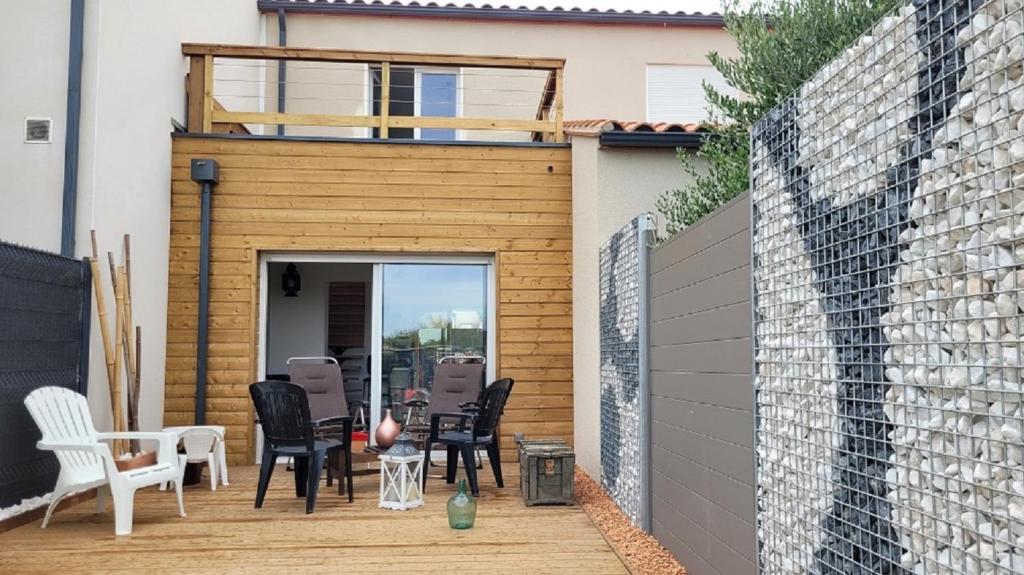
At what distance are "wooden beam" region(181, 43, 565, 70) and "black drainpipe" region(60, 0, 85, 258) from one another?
1536 mm

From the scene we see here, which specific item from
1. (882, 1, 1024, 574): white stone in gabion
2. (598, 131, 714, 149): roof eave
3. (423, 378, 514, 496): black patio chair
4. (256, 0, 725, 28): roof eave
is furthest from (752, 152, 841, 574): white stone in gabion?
(256, 0, 725, 28): roof eave

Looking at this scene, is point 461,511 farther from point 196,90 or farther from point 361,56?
point 196,90

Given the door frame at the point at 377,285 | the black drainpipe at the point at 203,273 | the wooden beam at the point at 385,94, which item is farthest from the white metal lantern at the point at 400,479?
the wooden beam at the point at 385,94

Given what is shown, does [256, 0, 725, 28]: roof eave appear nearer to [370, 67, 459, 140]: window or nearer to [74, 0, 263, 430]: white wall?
[370, 67, 459, 140]: window

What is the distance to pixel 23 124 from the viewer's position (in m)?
6.06

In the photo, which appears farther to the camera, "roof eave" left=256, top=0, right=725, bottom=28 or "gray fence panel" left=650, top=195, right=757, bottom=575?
"roof eave" left=256, top=0, right=725, bottom=28

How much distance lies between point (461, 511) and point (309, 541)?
2.87 feet

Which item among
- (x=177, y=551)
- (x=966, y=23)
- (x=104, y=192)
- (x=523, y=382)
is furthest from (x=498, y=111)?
(x=966, y=23)

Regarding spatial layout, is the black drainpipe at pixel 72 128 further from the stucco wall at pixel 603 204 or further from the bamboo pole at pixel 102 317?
the stucco wall at pixel 603 204

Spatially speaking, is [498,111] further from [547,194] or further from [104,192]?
[104,192]

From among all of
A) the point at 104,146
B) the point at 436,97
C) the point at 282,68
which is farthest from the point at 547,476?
the point at 282,68

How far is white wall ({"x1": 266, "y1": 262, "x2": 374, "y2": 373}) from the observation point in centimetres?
1109

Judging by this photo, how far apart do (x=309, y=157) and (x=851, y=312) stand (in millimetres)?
6272

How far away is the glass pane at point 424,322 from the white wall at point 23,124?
9.52 ft
